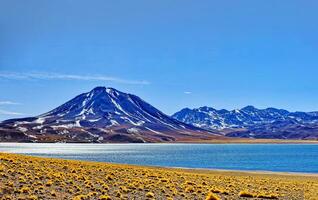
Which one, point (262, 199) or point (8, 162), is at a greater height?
point (8, 162)

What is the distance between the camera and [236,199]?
96.5 feet

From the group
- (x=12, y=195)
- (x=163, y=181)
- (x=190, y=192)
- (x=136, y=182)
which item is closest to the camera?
(x=12, y=195)

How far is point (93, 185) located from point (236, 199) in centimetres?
1050

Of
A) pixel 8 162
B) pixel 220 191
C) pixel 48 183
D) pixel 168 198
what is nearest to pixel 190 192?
pixel 220 191

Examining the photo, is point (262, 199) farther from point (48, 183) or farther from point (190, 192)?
point (48, 183)

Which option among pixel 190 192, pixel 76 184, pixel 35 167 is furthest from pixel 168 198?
pixel 35 167

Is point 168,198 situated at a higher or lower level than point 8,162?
lower

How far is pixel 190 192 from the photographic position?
31.6 meters

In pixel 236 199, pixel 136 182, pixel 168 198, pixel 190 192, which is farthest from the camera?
pixel 136 182

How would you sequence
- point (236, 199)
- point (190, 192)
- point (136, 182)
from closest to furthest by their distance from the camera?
point (236, 199) < point (190, 192) < point (136, 182)

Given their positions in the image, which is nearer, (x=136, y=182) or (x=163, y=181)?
(x=136, y=182)

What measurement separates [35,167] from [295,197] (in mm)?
22037

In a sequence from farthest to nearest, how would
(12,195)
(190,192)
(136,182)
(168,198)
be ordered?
(136,182), (190,192), (168,198), (12,195)

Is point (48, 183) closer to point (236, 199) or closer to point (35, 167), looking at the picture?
point (35, 167)
